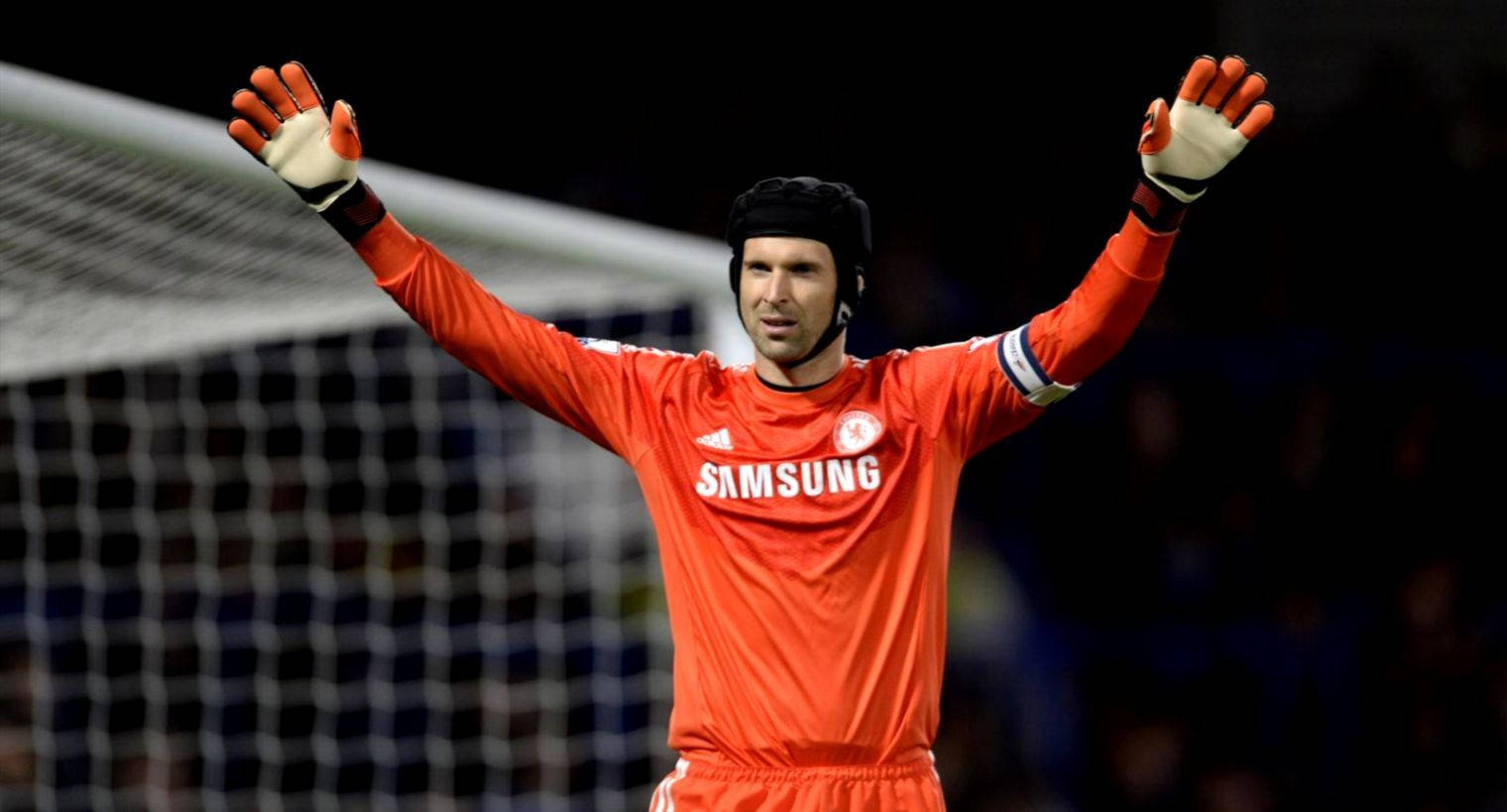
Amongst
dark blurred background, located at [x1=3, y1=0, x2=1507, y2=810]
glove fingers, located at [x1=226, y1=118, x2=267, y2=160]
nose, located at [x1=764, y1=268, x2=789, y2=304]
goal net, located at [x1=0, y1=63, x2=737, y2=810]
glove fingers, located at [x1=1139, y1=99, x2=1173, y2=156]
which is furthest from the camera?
dark blurred background, located at [x1=3, y1=0, x2=1507, y2=810]

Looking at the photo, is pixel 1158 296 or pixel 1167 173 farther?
pixel 1158 296

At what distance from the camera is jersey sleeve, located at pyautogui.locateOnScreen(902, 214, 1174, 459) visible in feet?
10.1

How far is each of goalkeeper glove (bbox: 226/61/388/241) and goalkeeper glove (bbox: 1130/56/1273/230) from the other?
131 cm

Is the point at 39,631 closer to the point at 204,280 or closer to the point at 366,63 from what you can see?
the point at 204,280

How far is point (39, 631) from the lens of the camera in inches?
259

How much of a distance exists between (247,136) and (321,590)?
3.92 m

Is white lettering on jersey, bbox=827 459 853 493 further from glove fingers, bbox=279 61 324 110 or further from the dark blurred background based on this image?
the dark blurred background

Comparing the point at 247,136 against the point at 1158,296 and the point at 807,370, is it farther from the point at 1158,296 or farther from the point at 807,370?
the point at 1158,296

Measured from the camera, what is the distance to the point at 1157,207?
3.07m

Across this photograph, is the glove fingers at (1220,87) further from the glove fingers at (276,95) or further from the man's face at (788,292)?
the glove fingers at (276,95)

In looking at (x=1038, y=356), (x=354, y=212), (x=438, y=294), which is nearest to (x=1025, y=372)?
(x=1038, y=356)

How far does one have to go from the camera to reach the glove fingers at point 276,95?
10.5 feet

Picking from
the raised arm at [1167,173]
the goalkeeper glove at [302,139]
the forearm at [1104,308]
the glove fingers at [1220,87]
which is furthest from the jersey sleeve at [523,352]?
the glove fingers at [1220,87]

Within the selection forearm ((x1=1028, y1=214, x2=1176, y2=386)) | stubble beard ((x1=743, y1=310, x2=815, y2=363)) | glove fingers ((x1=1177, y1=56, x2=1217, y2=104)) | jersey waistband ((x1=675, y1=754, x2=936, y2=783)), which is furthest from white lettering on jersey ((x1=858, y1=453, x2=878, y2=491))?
glove fingers ((x1=1177, y1=56, x2=1217, y2=104))
